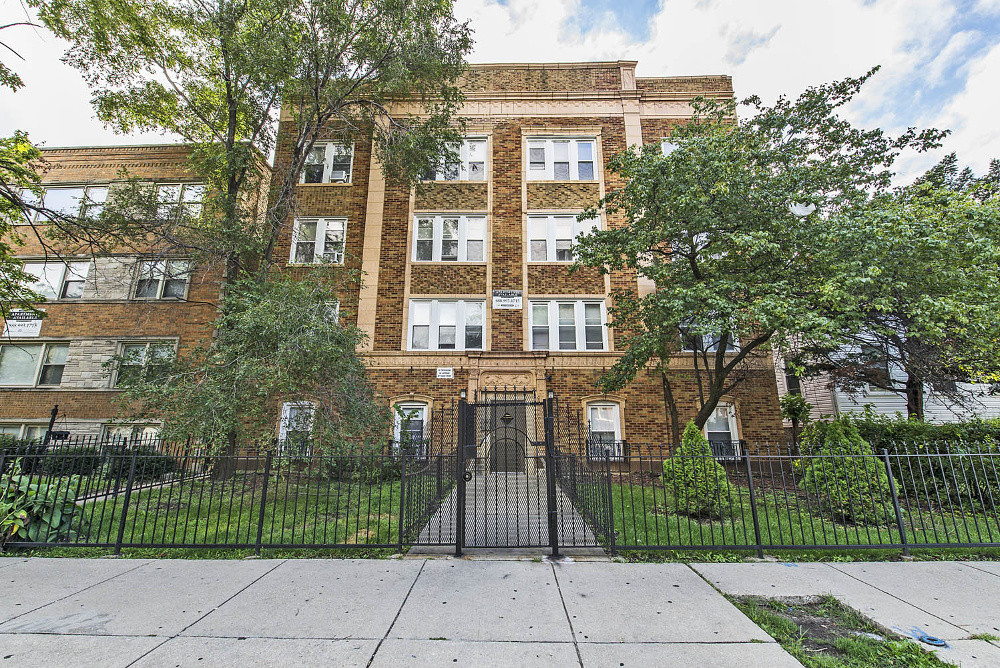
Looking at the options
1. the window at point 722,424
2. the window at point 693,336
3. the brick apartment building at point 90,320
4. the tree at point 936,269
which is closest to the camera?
the tree at point 936,269

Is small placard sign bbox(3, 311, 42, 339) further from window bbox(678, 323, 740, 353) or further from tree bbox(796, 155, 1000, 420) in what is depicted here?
tree bbox(796, 155, 1000, 420)

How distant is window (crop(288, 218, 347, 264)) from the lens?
15.8 m

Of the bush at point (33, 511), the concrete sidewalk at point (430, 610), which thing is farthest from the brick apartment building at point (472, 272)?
the concrete sidewalk at point (430, 610)

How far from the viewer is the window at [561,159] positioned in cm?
1638

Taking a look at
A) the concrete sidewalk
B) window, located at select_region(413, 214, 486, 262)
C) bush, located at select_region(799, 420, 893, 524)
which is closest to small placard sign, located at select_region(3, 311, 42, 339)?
window, located at select_region(413, 214, 486, 262)

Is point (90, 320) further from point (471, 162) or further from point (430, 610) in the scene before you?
point (430, 610)

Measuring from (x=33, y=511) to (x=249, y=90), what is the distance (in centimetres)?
1281

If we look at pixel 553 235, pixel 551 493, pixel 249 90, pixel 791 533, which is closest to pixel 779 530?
pixel 791 533

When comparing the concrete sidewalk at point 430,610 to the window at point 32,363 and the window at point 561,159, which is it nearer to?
the window at point 561,159

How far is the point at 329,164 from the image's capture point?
16797 millimetres

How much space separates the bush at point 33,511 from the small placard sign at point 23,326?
14.9 metres

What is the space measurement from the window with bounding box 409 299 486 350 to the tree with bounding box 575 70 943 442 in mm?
4730

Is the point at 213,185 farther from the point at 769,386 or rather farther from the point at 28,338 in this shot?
the point at 769,386

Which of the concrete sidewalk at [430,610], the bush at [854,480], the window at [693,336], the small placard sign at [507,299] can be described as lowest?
the concrete sidewalk at [430,610]
